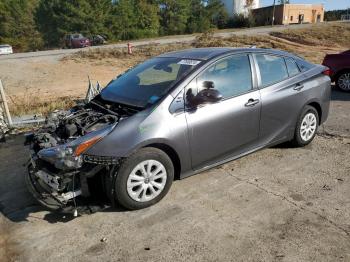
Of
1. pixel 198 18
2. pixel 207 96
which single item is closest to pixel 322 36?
pixel 207 96

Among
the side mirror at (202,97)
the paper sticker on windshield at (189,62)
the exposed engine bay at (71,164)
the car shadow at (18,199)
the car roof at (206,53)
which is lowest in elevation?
the car shadow at (18,199)

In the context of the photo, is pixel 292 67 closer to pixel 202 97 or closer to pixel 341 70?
pixel 202 97

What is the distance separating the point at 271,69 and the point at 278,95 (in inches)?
14.7

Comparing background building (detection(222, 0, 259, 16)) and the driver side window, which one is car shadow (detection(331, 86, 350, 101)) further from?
background building (detection(222, 0, 259, 16))

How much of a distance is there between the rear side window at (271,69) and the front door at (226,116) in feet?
0.74

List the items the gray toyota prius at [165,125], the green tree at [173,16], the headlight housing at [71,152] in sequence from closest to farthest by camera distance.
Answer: the headlight housing at [71,152]
the gray toyota prius at [165,125]
the green tree at [173,16]

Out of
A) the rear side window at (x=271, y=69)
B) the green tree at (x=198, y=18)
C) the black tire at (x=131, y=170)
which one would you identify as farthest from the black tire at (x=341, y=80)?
the green tree at (x=198, y=18)

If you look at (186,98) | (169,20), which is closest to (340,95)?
(186,98)

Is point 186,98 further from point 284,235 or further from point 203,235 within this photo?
point 284,235

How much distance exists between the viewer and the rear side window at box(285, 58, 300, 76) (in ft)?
17.6

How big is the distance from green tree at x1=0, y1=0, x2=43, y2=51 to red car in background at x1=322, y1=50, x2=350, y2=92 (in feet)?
185

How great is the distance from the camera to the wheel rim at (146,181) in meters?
3.92

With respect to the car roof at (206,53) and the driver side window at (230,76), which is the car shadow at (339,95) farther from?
the driver side window at (230,76)

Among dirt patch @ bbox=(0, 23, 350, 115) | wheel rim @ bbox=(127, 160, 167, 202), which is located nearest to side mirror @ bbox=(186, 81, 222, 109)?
wheel rim @ bbox=(127, 160, 167, 202)
